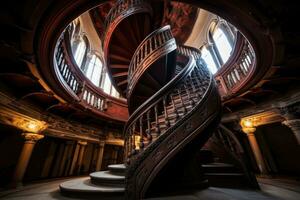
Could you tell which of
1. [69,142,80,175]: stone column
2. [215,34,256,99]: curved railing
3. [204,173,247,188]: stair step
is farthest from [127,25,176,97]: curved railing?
[69,142,80,175]: stone column

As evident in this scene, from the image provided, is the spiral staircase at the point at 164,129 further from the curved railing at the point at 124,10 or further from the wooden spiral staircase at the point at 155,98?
the curved railing at the point at 124,10

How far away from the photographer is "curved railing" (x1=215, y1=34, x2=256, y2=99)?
3246mm

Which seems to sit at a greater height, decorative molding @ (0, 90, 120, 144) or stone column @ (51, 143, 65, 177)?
decorative molding @ (0, 90, 120, 144)

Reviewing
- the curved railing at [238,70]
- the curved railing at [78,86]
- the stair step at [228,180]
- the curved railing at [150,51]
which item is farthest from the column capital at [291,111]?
the curved railing at [78,86]

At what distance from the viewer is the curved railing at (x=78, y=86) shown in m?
2.91

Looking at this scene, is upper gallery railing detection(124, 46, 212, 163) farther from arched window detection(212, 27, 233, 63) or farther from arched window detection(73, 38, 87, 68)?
arched window detection(73, 38, 87, 68)

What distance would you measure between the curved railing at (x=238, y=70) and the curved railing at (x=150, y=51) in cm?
173

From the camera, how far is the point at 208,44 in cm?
622

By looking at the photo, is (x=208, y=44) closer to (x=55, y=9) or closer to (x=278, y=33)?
(x=278, y=33)

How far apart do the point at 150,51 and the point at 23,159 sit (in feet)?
12.7

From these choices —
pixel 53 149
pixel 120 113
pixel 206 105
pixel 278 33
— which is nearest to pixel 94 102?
pixel 120 113

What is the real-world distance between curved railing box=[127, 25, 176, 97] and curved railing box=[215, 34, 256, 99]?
5.67 feet

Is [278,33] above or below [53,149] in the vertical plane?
above

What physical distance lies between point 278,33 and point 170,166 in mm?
2244
